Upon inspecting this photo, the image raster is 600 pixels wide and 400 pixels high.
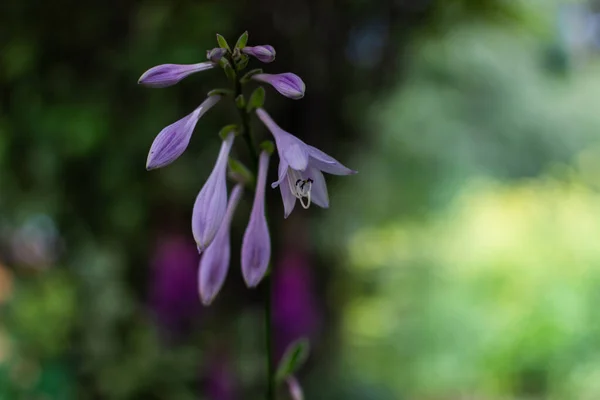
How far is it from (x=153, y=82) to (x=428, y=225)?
7.61 feet

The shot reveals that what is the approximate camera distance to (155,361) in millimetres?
1536

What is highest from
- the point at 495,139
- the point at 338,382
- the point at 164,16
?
A: the point at 164,16

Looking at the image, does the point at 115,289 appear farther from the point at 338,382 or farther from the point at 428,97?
the point at 428,97

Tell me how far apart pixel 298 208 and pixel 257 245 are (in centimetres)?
126

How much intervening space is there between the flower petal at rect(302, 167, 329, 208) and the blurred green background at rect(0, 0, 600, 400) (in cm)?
91

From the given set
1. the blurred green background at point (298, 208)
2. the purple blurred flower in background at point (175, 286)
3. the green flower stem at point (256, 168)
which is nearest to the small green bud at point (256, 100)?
the green flower stem at point (256, 168)

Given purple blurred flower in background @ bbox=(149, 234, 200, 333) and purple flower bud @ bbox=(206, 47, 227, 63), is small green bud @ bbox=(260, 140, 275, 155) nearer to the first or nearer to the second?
purple flower bud @ bbox=(206, 47, 227, 63)

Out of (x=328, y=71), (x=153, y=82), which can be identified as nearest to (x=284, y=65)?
(x=328, y=71)

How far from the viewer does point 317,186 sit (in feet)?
1.85

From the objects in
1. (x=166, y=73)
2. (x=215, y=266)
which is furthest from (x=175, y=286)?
(x=166, y=73)

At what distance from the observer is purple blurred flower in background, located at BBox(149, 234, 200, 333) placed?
1.63 metres

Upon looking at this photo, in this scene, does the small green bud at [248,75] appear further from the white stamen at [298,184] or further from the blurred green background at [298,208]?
the blurred green background at [298,208]

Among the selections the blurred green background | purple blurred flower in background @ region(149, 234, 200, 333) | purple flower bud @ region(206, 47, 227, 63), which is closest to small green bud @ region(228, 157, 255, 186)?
purple flower bud @ region(206, 47, 227, 63)

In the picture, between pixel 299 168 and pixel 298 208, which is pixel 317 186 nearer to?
pixel 299 168
